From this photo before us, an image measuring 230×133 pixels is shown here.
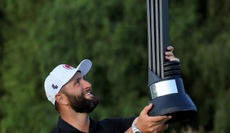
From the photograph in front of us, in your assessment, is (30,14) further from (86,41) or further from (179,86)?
(179,86)

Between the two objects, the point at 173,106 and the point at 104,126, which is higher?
the point at 173,106

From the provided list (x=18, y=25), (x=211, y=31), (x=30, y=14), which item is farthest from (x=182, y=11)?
(x=18, y=25)

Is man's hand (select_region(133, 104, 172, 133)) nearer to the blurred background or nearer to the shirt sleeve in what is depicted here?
the shirt sleeve

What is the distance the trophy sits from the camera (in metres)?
1.23

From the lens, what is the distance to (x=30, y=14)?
389 inches

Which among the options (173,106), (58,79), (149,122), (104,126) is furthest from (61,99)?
(173,106)

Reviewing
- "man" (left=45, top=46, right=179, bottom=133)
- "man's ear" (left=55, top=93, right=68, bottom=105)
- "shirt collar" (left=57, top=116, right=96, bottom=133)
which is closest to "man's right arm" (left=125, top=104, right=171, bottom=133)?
"man" (left=45, top=46, right=179, bottom=133)

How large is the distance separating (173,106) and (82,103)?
1.01 metres

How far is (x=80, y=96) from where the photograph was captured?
7.04 ft

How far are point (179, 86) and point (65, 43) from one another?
21.0ft

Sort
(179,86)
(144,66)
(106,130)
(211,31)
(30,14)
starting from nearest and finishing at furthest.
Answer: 1. (179,86)
2. (106,130)
3. (211,31)
4. (144,66)
5. (30,14)

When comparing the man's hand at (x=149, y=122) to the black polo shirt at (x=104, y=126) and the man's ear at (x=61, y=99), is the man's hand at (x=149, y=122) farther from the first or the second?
the man's ear at (x=61, y=99)

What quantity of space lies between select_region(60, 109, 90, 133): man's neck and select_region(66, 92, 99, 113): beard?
49 millimetres

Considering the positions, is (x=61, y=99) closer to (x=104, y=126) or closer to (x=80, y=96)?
(x=80, y=96)
